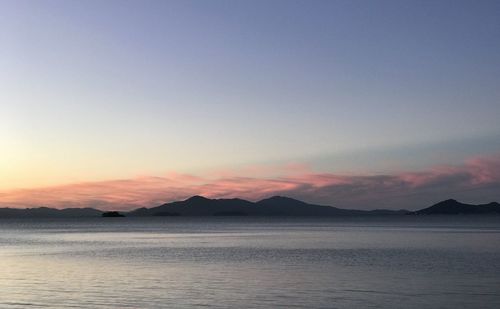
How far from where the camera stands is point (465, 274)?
41219 millimetres

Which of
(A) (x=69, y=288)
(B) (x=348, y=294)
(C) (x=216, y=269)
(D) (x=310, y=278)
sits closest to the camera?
(B) (x=348, y=294)

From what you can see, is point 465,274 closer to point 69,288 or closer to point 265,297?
point 265,297

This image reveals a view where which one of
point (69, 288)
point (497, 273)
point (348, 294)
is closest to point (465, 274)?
point (497, 273)

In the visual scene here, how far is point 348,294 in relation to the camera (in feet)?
106

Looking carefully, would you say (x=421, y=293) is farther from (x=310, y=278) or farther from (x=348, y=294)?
(x=310, y=278)

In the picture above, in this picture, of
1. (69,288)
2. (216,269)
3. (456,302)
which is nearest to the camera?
(456,302)

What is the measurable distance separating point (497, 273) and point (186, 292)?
2162 cm

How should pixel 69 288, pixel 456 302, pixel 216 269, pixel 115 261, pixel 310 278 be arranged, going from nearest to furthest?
pixel 456 302 < pixel 69 288 < pixel 310 278 < pixel 216 269 < pixel 115 261

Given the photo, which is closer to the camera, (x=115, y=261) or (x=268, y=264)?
(x=268, y=264)

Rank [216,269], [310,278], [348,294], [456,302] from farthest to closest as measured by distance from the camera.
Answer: [216,269]
[310,278]
[348,294]
[456,302]

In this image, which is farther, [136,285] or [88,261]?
[88,261]

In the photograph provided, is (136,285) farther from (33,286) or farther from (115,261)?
(115,261)

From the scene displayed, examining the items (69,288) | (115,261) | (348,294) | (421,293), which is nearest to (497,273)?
(421,293)

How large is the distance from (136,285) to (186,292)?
14.8 ft
